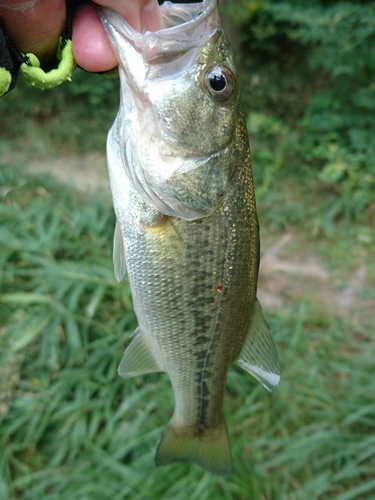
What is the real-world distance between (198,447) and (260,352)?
0.44 metres

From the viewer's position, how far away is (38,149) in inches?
221

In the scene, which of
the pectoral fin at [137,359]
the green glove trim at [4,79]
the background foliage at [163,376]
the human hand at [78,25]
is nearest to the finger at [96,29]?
the human hand at [78,25]

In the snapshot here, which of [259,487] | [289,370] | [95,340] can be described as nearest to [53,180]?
[95,340]

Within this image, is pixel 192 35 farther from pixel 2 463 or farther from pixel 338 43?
pixel 338 43

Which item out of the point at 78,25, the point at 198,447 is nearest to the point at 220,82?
the point at 78,25

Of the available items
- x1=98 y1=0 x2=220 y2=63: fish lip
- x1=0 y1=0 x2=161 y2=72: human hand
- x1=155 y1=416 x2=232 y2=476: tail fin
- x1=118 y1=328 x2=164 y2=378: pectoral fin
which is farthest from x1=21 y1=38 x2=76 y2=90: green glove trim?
x1=155 y1=416 x2=232 y2=476: tail fin

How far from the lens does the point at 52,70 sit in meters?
1.17

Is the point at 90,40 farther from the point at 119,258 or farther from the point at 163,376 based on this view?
the point at 163,376

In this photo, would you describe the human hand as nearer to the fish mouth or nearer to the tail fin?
the fish mouth

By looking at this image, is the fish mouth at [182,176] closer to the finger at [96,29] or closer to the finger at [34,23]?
the finger at [96,29]

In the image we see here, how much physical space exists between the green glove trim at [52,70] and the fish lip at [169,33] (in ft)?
0.41

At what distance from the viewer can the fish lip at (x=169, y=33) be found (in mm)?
1084

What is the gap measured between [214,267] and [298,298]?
2372 mm

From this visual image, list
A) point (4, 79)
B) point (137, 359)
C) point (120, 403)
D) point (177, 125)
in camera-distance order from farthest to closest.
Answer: point (120, 403)
point (137, 359)
point (177, 125)
point (4, 79)
